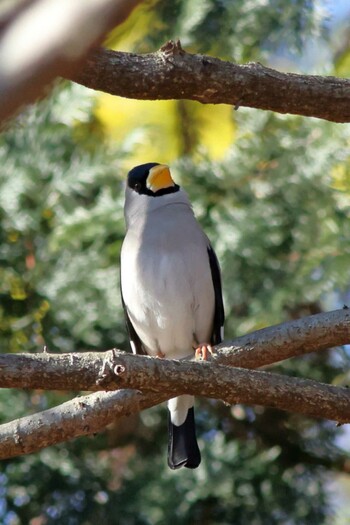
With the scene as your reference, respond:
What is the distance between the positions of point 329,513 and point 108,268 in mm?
1895

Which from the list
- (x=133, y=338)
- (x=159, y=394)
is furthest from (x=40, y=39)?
(x=133, y=338)

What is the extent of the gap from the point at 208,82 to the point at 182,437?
2017 mm

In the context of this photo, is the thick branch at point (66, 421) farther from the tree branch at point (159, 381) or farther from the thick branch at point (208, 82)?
the thick branch at point (208, 82)

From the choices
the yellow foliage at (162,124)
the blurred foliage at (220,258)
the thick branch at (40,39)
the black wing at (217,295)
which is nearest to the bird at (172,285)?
the black wing at (217,295)

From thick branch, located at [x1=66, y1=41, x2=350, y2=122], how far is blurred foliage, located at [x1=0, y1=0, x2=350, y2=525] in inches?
78.2

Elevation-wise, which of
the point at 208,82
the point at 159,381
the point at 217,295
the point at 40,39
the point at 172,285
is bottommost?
the point at 217,295

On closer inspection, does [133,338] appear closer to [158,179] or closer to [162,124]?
[158,179]

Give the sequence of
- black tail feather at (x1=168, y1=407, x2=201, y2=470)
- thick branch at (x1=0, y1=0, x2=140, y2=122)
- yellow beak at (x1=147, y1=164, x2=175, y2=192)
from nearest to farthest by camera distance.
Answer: thick branch at (x1=0, y1=0, x2=140, y2=122)
black tail feather at (x1=168, y1=407, x2=201, y2=470)
yellow beak at (x1=147, y1=164, x2=175, y2=192)

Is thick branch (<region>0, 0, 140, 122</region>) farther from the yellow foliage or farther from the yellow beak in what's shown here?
the yellow foliage

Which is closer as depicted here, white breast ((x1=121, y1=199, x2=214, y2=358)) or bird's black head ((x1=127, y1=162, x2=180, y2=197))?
white breast ((x1=121, y1=199, x2=214, y2=358))

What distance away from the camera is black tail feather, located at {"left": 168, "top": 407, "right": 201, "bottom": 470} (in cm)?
432

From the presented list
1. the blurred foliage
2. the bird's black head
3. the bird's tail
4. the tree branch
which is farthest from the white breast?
the tree branch

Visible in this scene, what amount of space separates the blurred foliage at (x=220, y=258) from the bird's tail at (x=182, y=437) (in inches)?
27.8

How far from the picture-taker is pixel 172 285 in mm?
4441
